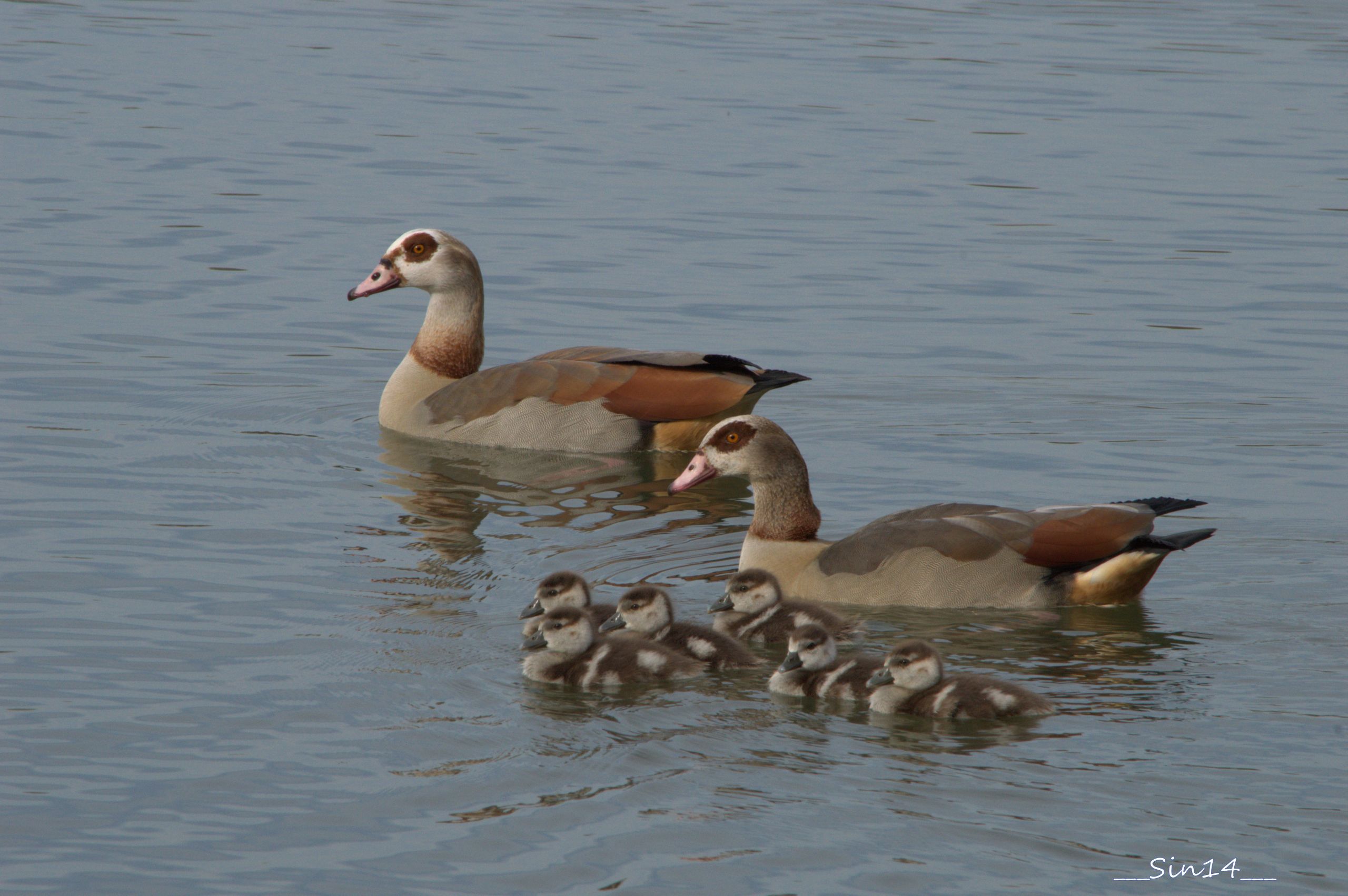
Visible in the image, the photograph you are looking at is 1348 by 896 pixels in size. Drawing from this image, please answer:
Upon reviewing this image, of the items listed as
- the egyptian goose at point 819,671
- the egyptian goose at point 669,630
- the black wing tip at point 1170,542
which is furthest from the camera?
the black wing tip at point 1170,542

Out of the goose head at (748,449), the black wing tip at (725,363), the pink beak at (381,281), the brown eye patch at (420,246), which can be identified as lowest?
the goose head at (748,449)

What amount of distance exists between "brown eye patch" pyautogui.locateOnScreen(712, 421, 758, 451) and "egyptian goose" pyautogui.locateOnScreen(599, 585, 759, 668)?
58.7 inches

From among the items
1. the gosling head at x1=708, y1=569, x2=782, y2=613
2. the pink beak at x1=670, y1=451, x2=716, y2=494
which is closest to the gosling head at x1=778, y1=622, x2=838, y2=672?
the gosling head at x1=708, y1=569, x2=782, y2=613

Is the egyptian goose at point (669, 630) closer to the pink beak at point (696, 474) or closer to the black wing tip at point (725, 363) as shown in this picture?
the pink beak at point (696, 474)

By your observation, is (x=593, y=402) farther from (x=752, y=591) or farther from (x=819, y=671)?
(x=819, y=671)

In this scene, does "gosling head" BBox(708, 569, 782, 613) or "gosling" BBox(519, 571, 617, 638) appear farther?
"gosling head" BBox(708, 569, 782, 613)

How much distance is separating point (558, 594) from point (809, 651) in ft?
4.48

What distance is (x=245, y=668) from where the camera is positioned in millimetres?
8203

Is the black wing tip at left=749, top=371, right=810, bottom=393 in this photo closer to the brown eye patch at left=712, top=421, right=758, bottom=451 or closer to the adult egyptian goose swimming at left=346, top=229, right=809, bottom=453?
the adult egyptian goose swimming at left=346, top=229, right=809, bottom=453

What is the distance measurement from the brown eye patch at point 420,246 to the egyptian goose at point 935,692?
683 cm

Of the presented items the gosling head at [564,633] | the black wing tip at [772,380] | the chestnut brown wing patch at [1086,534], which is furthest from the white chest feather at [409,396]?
the chestnut brown wing patch at [1086,534]

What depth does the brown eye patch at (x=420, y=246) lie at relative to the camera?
13.7 meters

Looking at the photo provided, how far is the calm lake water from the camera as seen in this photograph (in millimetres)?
6652

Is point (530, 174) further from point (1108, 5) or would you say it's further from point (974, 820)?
point (1108, 5)
